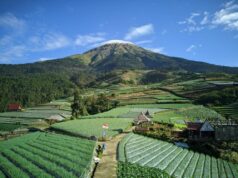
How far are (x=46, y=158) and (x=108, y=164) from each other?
7460 millimetres

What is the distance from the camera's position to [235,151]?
4397cm

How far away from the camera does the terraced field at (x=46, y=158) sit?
1033 inches

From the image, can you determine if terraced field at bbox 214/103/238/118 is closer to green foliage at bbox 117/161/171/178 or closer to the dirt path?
the dirt path

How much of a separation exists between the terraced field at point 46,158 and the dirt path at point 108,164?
132cm

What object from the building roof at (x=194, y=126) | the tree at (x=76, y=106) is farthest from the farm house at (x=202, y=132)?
the tree at (x=76, y=106)

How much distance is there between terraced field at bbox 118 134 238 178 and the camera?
33125 mm

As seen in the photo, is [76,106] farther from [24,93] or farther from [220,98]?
[24,93]

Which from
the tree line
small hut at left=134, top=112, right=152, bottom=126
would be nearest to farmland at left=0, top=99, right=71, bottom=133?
the tree line

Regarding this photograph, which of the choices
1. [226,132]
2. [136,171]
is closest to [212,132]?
[226,132]

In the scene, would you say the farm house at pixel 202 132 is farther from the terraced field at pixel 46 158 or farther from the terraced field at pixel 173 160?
the terraced field at pixel 46 158

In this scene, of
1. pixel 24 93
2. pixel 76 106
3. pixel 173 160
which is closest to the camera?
pixel 173 160

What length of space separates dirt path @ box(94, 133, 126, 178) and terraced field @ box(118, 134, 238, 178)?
3.49 ft

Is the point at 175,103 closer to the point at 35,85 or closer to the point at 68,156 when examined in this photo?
the point at 68,156

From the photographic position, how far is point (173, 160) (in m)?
37.5
